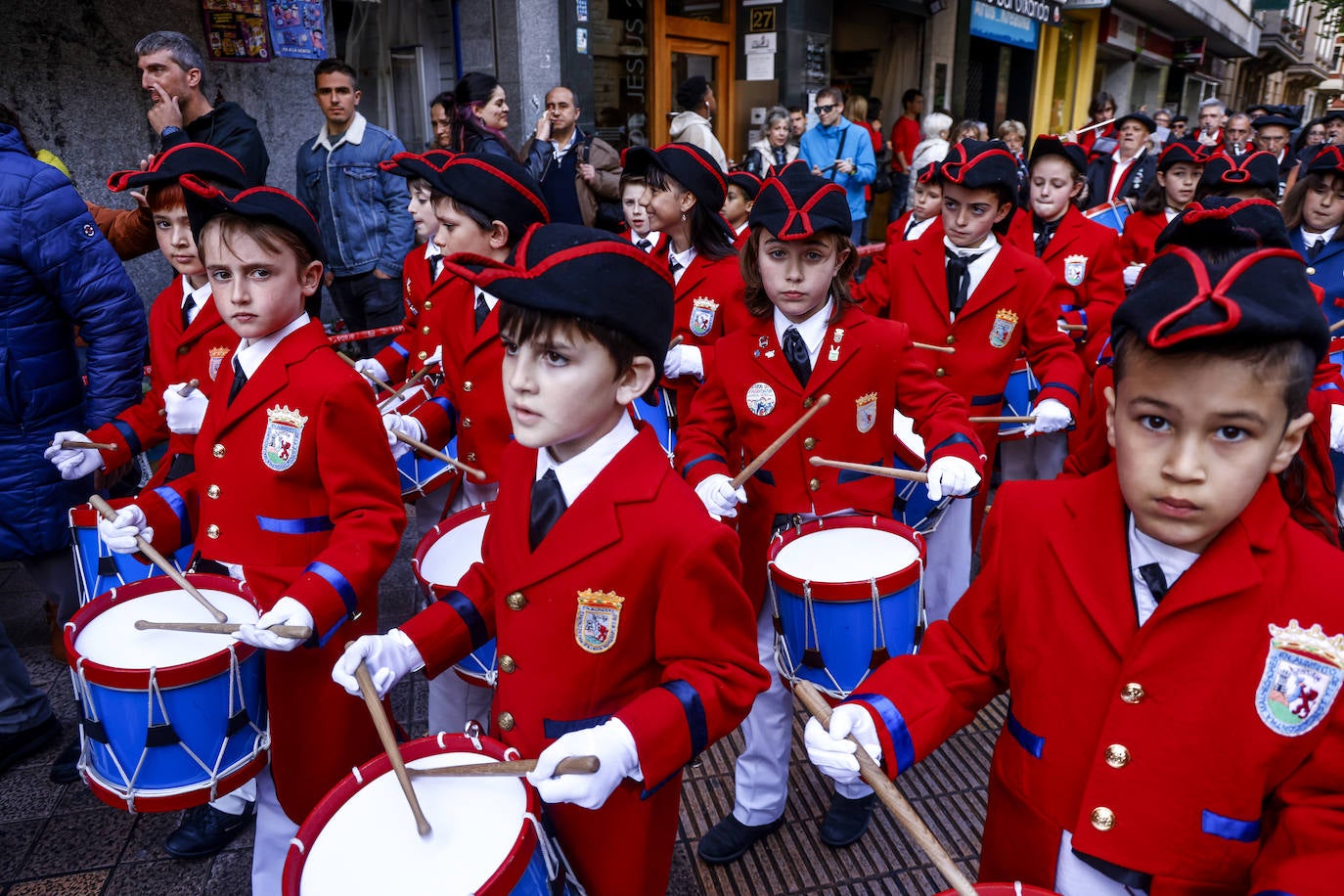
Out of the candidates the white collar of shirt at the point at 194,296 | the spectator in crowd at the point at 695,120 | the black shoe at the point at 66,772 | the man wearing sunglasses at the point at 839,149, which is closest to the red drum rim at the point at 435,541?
the white collar of shirt at the point at 194,296

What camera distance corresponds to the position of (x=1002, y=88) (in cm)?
2045

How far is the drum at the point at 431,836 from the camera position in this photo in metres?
1.64

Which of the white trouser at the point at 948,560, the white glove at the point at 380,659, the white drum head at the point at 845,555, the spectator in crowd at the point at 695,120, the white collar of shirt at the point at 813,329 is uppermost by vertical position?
the spectator in crowd at the point at 695,120

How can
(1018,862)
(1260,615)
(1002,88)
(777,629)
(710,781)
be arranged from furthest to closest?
1. (1002,88)
2. (710,781)
3. (777,629)
4. (1018,862)
5. (1260,615)

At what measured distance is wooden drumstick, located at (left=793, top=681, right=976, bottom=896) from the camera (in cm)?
142

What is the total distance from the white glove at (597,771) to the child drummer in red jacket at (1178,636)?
34 centimetres

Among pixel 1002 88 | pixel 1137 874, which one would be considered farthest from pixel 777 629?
pixel 1002 88

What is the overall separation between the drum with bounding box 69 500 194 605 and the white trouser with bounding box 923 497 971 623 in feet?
9.34

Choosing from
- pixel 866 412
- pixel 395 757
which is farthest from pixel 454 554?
pixel 866 412

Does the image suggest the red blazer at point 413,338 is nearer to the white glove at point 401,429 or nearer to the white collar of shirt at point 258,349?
the white glove at point 401,429

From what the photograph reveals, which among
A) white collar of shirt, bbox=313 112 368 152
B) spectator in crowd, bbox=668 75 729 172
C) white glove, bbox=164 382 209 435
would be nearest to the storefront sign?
spectator in crowd, bbox=668 75 729 172

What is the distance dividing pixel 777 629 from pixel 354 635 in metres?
1.24

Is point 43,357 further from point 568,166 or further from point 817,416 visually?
point 568,166

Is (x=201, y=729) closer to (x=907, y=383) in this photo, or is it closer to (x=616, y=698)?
(x=616, y=698)
